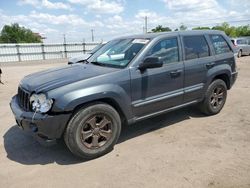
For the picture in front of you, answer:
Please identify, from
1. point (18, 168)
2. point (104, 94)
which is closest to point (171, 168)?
point (104, 94)

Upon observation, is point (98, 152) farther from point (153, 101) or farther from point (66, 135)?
point (153, 101)

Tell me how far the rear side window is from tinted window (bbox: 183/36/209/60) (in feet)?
0.93

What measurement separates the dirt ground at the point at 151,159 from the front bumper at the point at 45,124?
0.49 metres

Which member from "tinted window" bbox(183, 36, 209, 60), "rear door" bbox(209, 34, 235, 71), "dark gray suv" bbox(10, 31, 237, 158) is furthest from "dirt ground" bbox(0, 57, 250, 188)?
"tinted window" bbox(183, 36, 209, 60)

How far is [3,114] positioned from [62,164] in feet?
10.9

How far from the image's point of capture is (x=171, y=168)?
11.8ft

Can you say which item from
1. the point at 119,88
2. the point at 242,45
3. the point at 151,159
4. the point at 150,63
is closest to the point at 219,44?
the point at 150,63

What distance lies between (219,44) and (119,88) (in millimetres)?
2826

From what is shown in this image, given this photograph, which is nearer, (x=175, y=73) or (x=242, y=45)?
(x=175, y=73)

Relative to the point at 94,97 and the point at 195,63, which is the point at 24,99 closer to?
the point at 94,97

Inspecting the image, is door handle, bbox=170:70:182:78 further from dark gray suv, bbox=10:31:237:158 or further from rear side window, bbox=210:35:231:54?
rear side window, bbox=210:35:231:54

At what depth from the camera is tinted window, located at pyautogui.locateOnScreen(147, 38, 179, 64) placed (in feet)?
15.2

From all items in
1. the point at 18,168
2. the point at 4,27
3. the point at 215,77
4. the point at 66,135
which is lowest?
the point at 18,168

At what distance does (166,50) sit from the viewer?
4.78 meters
